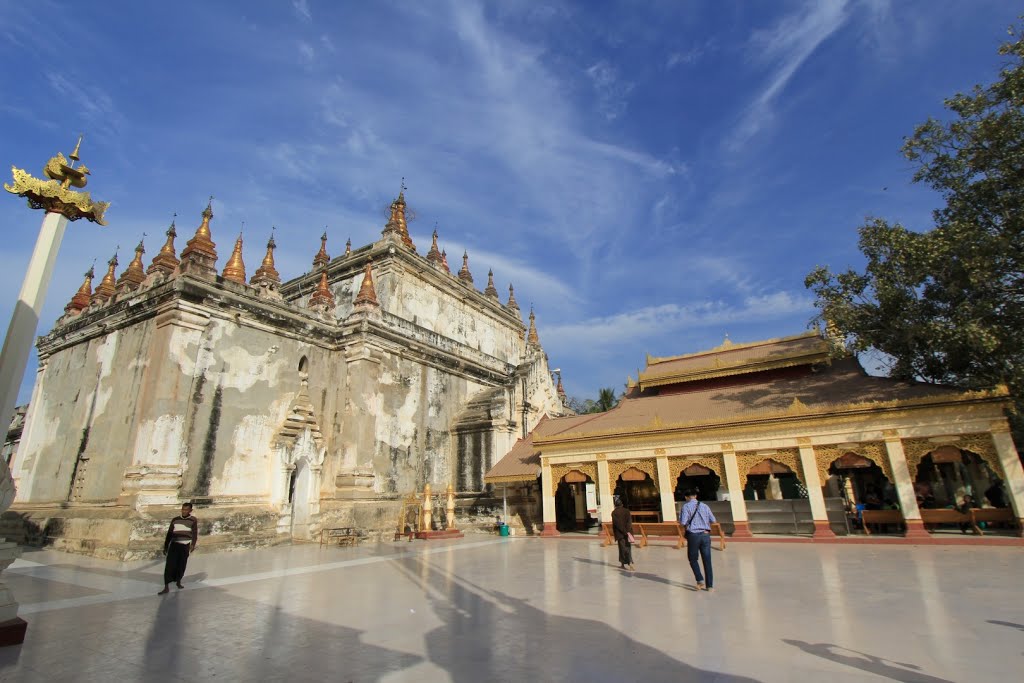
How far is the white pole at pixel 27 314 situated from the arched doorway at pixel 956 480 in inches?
703

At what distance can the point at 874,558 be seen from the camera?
34.0ft

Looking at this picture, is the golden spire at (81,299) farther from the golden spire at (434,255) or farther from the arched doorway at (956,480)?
the arched doorway at (956,480)

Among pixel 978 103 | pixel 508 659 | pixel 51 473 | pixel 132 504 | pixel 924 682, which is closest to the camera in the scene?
pixel 924 682

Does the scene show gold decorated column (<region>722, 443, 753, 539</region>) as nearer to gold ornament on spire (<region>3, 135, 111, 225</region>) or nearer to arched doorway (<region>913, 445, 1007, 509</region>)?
arched doorway (<region>913, 445, 1007, 509</region>)

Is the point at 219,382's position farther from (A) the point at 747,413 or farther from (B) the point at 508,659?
(A) the point at 747,413

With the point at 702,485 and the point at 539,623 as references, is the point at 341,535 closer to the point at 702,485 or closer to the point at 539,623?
the point at 539,623

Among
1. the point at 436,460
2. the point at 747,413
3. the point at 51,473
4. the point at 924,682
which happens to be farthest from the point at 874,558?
the point at 51,473

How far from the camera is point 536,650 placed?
16.5 feet

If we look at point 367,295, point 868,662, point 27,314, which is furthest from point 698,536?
point 367,295

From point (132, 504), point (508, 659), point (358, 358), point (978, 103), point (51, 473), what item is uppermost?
point (978, 103)

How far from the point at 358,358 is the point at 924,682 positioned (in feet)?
55.5

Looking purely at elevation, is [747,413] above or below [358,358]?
below

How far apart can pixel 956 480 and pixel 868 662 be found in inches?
821

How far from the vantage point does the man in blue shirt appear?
7738mm
